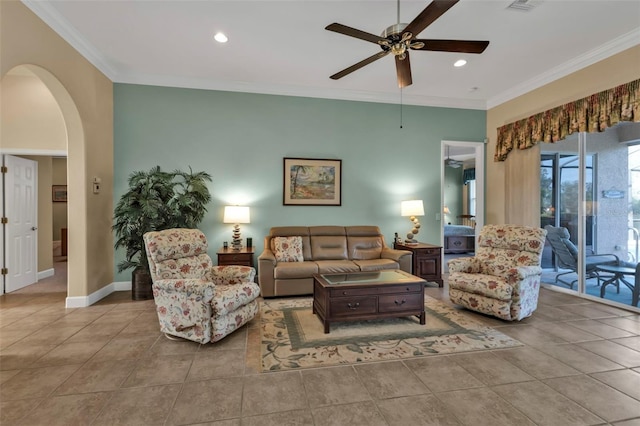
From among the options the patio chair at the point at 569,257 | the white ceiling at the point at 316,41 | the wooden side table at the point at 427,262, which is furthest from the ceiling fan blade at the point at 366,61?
the patio chair at the point at 569,257

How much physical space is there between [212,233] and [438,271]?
3.74 meters

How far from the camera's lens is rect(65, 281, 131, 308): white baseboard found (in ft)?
12.5

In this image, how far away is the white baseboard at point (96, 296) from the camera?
12.5ft

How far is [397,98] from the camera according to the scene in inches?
215

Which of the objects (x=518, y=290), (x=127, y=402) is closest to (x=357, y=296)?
(x=518, y=290)

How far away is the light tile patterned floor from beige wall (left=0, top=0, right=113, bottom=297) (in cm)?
104

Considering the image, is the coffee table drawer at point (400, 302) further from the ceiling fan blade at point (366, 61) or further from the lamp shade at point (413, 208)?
the ceiling fan blade at point (366, 61)

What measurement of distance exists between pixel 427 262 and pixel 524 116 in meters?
2.96

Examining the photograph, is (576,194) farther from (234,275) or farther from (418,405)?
(234,275)

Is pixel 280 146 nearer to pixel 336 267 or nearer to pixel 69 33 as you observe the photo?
pixel 336 267

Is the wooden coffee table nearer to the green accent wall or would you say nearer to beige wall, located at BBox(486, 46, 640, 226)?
the green accent wall

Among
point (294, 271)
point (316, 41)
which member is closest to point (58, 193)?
point (294, 271)

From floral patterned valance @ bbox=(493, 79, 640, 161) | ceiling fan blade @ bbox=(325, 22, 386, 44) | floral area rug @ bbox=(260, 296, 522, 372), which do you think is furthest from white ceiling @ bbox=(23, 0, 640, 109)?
floral area rug @ bbox=(260, 296, 522, 372)

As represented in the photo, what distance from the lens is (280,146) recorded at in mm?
5109
